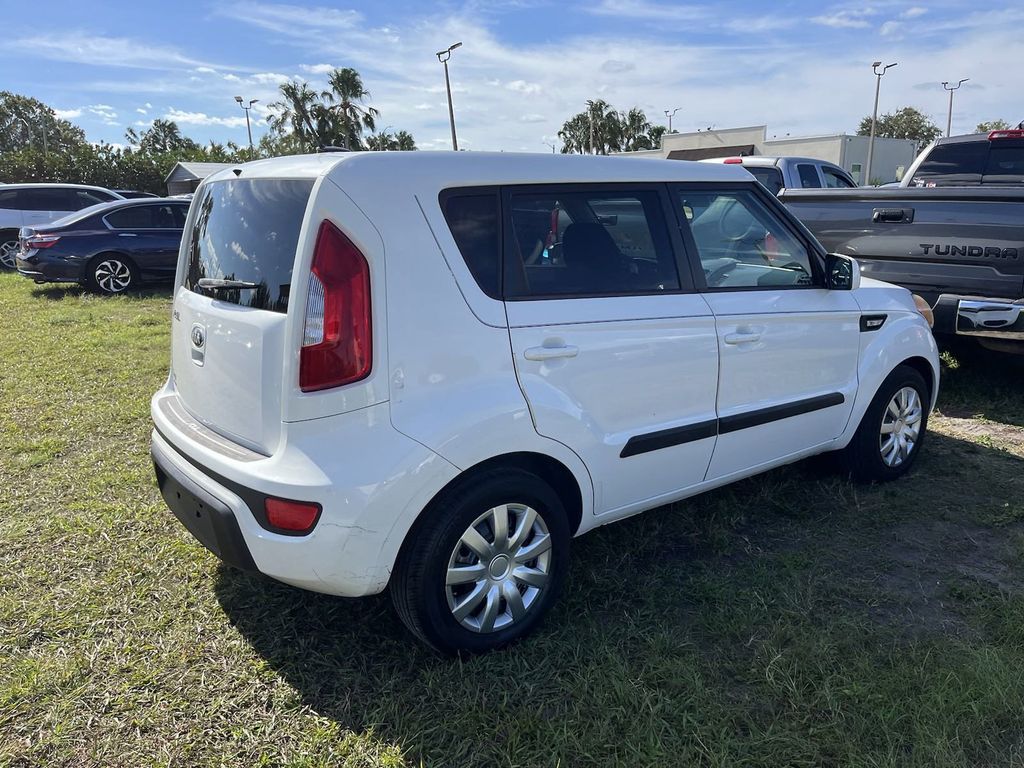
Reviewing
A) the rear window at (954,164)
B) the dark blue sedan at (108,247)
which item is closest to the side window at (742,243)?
the rear window at (954,164)

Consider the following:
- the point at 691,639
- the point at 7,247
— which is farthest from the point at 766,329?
the point at 7,247

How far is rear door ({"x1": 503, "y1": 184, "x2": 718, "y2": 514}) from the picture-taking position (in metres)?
2.67

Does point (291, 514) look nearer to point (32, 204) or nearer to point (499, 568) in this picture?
point (499, 568)

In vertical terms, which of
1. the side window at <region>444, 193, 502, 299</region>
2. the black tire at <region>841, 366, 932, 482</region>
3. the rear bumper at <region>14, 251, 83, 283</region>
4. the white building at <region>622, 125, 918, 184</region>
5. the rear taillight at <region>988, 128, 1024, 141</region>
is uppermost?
the white building at <region>622, 125, 918, 184</region>

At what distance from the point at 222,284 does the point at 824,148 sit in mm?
48753

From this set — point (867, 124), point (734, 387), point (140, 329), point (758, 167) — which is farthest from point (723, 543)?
point (867, 124)

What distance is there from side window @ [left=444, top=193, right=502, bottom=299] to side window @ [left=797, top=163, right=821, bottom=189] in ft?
32.9

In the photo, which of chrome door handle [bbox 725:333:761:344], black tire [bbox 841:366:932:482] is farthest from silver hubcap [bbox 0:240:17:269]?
black tire [bbox 841:366:932:482]

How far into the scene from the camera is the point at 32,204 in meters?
14.7

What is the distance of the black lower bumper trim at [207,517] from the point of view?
244cm

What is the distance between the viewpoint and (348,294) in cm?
231

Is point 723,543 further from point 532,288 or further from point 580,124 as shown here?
point 580,124

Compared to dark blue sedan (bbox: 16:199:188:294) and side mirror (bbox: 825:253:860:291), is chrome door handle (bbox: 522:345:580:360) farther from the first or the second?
dark blue sedan (bbox: 16:199:188:294)

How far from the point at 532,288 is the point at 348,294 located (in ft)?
2.27
